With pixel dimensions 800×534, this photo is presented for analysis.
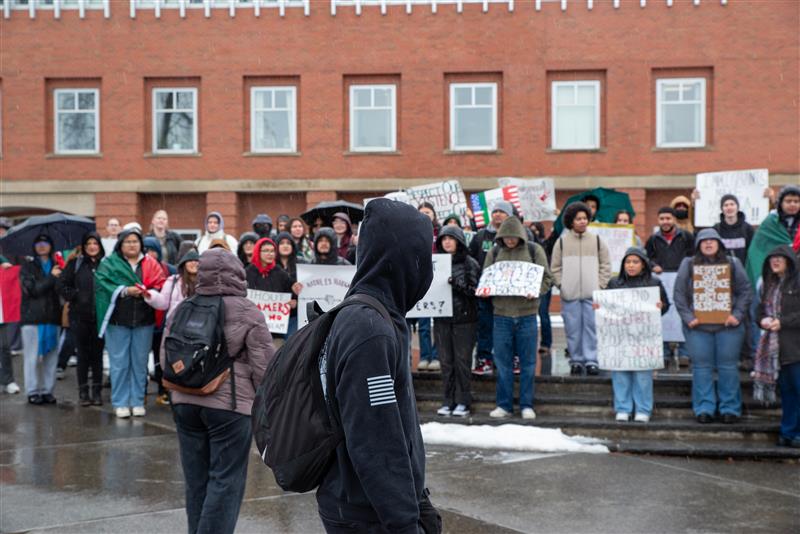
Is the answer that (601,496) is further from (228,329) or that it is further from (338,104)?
(338,104)

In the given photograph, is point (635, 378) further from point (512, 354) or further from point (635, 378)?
point (512, 354)

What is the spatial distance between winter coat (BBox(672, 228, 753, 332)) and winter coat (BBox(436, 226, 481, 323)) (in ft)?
6.78

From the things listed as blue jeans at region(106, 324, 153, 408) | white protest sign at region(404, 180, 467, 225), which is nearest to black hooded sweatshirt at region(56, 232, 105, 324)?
blue jeans at region(106, 324, 153, 408)

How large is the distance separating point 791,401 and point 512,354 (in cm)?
269

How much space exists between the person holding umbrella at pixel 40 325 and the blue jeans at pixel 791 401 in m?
8.17

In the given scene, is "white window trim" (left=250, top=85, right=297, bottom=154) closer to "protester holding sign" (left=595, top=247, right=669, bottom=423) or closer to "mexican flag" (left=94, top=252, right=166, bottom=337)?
"mexican flag" (left=94, top=252, right=166, bottom=337)

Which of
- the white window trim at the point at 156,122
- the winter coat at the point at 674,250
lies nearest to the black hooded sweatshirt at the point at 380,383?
the winter coat at the point at 674,250

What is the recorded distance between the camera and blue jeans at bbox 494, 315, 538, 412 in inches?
390

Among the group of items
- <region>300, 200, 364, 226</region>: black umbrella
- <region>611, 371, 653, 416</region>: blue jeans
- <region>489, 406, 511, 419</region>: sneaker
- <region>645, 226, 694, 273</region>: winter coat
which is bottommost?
<region>489, 406, 511, 419</region>: sneaker

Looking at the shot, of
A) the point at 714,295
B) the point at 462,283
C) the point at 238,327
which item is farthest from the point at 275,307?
the point at 238,327

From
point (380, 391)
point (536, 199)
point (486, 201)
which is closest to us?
point (380, 391)

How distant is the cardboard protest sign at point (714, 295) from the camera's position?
970 centimetres

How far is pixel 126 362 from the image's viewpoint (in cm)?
1084

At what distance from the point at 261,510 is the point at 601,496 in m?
2.57
